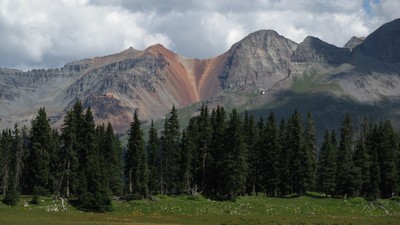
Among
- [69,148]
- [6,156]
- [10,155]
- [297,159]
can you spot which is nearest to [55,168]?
[69,148]

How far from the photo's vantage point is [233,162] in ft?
329

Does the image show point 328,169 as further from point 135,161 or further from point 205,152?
point 135,161

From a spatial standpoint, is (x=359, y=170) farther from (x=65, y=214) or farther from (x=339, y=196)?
(x=65, y=214)

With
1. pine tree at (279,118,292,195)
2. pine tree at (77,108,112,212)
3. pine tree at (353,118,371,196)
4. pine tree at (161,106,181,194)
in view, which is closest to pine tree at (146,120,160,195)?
pine tree at (161,106,181,194)

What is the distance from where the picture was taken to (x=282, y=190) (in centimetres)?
11581

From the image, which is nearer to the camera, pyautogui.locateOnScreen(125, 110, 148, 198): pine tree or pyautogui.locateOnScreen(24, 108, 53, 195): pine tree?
pyautogui.locateOnScreen(24, 108, 53, 195): pine tree

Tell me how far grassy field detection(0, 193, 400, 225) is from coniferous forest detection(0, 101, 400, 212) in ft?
17.9

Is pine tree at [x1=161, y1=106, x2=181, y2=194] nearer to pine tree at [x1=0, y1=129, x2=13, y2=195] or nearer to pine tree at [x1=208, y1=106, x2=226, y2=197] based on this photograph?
pine tree at [x1=208, y1=106, x2=226, y2=197]

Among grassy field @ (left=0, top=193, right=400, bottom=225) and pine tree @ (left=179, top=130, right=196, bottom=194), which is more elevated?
pine tree @ (left=179, top=130, right=196, bottom=194)

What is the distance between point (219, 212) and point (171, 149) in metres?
37.7

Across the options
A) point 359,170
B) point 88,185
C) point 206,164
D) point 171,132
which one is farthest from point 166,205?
point 359,170

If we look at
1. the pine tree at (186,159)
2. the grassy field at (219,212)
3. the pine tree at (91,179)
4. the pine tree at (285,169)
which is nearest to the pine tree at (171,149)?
the pine tree at (186,159)

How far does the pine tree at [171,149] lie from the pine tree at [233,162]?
1322 cm

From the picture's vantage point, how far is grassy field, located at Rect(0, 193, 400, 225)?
68.9 m
